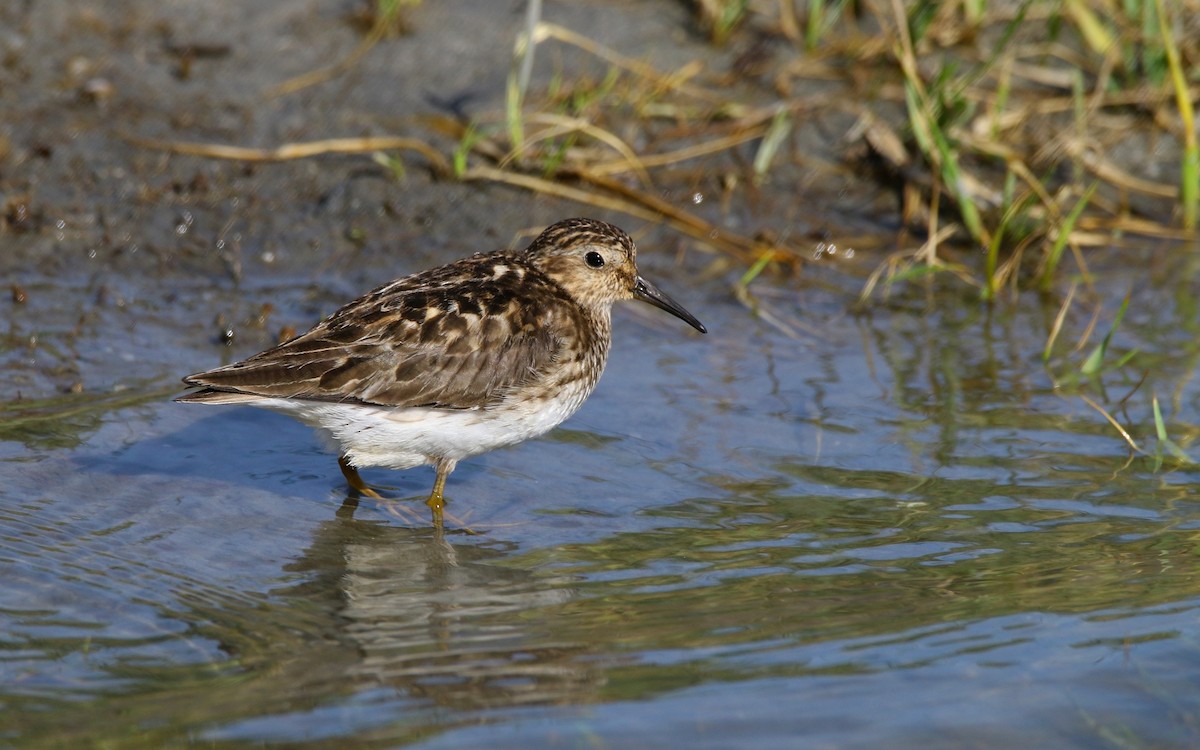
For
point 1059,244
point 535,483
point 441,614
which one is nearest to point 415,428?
point 535,483

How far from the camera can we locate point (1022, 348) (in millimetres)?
8641

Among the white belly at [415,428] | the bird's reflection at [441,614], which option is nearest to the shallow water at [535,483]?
the bird's reflection at [441,614]

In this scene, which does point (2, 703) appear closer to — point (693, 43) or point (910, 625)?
point (910, 625)

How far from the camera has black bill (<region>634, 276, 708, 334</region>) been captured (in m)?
7.75

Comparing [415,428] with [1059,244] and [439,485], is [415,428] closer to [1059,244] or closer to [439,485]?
[439,485]

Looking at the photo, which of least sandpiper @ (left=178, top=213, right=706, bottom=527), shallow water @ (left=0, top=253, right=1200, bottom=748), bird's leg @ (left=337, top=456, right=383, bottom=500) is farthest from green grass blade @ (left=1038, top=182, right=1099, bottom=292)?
bird's leg @ (left=337, top=456, right=383, bottom=500)

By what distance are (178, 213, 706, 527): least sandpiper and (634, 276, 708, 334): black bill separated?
635mm

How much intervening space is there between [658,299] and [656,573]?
7.37 feet

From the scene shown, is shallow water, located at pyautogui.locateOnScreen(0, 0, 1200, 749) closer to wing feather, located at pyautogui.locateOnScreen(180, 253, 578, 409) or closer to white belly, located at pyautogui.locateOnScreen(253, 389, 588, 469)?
white belly, located at pyautogui.locateOnScreen(253, 389, 588, 469)

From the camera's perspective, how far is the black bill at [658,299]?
7.75 m

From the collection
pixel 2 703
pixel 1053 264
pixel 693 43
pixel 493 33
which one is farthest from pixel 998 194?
pixel 2 703

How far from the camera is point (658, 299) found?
7.79 metres

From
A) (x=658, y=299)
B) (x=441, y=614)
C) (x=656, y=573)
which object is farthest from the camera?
(x=658, y=299)

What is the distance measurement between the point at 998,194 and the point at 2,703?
743 cm
